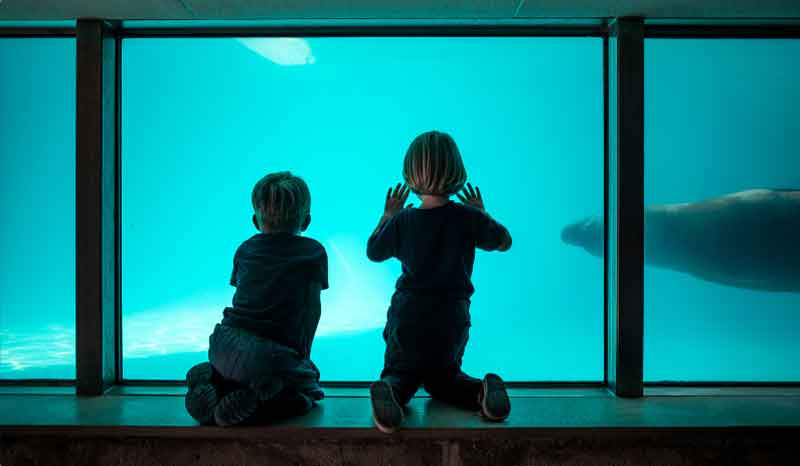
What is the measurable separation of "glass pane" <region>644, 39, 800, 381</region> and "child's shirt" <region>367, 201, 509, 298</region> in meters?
1.21

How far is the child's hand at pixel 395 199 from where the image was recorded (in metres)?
2.52

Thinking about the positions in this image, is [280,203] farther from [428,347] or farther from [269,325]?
[428,347]

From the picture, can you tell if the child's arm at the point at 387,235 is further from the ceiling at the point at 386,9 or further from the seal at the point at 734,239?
the seal at the point at 734,239

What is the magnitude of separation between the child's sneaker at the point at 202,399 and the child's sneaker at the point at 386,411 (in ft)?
2.11

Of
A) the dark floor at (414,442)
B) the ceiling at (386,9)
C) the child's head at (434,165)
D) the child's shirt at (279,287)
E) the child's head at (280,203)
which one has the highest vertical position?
the ceiling at (386,9)

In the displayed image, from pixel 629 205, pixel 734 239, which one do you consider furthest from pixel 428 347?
pixel 734 239

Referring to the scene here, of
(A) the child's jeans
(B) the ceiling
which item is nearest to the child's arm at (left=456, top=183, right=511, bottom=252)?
(A) the child's jeans

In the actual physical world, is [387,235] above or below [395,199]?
below

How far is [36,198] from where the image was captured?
316 centimetres

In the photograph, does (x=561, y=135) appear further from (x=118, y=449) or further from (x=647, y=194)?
(x=118, y=449)

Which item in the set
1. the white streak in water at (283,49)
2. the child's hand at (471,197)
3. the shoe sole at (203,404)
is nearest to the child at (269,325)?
the shoe sole at (203,404)

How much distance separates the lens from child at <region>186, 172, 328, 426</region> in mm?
2141

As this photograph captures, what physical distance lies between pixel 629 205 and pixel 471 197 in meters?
0.83

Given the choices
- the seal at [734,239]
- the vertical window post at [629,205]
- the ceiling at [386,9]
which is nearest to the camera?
the ceiling at [386,9]
